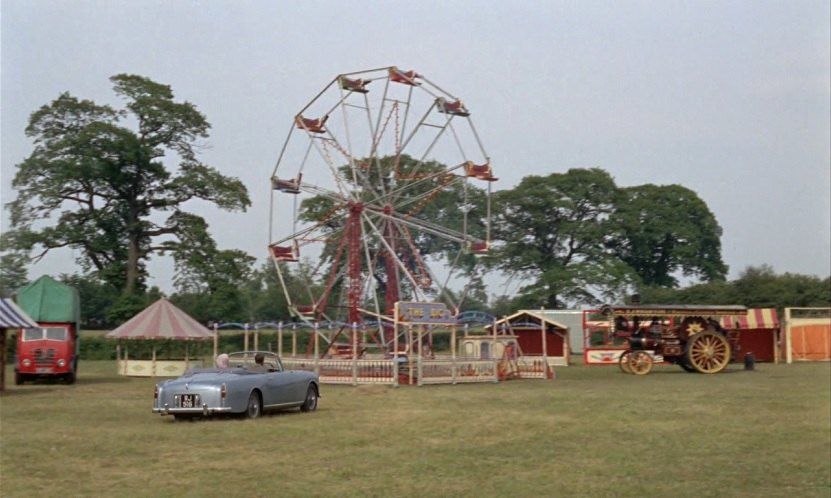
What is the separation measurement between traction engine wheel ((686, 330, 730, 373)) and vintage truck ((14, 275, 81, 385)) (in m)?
19.6

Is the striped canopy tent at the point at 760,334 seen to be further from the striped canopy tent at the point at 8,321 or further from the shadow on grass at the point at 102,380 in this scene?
the striped canopy tent at the point at 8,321

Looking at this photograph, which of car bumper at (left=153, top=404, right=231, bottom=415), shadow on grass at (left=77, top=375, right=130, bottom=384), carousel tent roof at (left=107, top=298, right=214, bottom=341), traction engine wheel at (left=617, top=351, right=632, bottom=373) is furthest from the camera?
traction engine wheel at (left=617, top=351, right=632, bottom=373)

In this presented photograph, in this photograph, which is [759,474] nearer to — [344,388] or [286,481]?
[286,481]

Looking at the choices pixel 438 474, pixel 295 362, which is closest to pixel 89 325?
pixel 295 362

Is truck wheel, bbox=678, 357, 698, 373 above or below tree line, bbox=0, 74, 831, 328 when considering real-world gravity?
below

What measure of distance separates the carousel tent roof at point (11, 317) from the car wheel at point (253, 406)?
9024 mm

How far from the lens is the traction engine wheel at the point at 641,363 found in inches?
1379

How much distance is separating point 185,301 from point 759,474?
41842 millimetres

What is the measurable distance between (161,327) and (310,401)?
17702 mm

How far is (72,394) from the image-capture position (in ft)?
79.3

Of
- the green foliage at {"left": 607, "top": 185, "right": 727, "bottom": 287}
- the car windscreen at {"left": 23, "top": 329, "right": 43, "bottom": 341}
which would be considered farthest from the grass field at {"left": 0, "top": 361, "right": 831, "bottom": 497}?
the green foliage at {"left": 607, "top": 185, "right": 727, "bottom": 287}

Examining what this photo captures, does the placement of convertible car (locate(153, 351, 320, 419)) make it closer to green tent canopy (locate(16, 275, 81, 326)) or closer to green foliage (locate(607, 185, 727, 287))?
green tent canopy (locate(16, 275, 81, 326))

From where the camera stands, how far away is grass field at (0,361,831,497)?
414 inches

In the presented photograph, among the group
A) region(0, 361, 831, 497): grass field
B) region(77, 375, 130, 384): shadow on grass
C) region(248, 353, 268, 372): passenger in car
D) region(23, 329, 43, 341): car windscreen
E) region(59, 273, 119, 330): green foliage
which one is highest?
region(59, 273, 119, 330): green foliage
